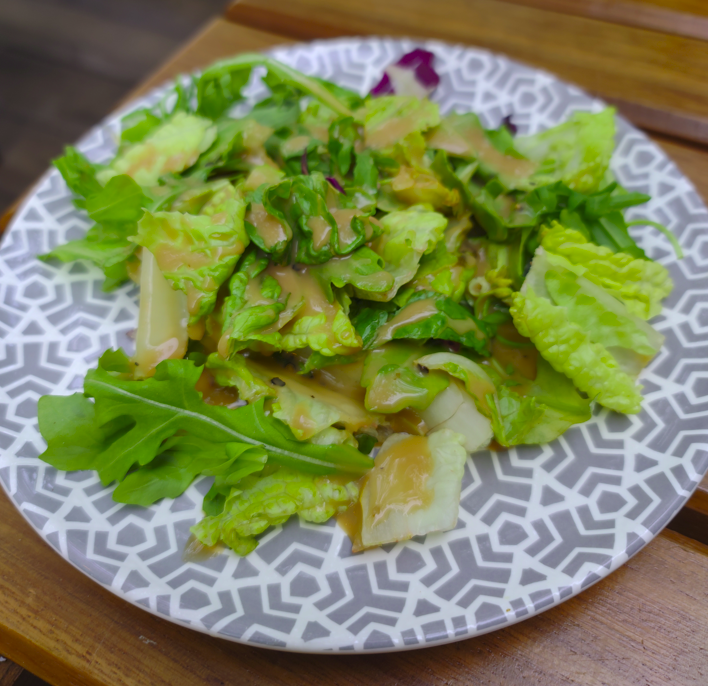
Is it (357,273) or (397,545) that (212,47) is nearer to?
(357,273)

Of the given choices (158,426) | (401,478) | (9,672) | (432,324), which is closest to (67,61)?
(158,426)

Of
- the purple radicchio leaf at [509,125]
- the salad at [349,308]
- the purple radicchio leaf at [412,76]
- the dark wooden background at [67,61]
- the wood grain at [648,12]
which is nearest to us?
the salad at [349,308]

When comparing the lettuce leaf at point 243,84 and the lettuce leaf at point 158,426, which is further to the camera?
the lettuce leaf at point 243,84

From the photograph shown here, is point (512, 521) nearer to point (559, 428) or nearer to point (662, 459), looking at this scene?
point (559, 428)

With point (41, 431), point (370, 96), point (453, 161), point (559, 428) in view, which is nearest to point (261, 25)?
point (370, 96)

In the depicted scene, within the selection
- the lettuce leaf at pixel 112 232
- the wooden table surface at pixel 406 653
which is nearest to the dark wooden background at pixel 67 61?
the lettuce leaf at pixel 112 232

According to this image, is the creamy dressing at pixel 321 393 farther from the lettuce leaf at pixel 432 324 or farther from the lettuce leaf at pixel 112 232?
the lettuce leaf at pixel 112 232
